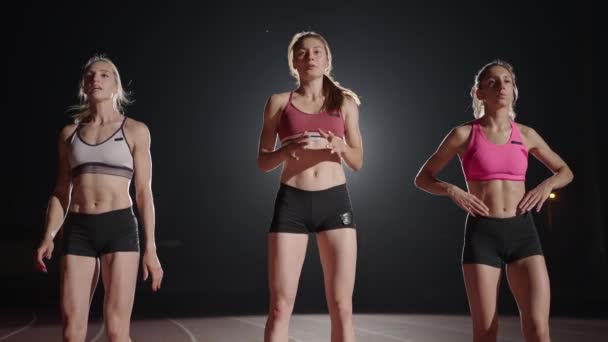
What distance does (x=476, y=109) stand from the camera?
5223 millimetres

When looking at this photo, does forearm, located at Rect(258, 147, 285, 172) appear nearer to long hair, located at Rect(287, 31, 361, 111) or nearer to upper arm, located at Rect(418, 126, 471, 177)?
long hair, located at Rect(287, 31, 361, 111)

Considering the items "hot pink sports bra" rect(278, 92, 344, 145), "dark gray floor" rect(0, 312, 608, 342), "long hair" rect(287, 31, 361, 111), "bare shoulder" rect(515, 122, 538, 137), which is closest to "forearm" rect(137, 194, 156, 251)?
"hot pink sports bra" rect(278, 92, 344, 145)

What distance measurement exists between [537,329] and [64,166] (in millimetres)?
3360

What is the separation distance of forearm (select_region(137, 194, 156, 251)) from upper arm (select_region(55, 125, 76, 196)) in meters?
0.54

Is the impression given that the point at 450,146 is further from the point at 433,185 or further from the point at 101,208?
the point at 101,208

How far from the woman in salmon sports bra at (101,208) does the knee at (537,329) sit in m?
2.44

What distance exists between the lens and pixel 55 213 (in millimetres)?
4730

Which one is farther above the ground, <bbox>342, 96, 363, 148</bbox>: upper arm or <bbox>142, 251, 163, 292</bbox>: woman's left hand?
<bbox>342, 96, 363, 148</bbox>: upper arm

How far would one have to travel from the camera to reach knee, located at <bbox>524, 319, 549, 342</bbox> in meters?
4.43

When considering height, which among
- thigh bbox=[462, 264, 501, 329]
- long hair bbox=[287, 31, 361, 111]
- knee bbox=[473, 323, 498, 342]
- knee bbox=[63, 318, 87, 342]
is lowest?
knee bbox=[63, 318, 87, 342]

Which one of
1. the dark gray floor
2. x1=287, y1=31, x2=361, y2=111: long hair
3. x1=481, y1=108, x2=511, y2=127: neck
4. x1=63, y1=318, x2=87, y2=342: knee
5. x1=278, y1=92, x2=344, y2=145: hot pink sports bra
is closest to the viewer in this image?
x1=63, y1=318, x2=87, y2=342: knee

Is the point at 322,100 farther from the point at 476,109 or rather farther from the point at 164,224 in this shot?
the point at 164,224

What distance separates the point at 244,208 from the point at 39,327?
30719 mm

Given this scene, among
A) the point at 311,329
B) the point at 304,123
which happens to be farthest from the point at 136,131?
the point at 311,329
